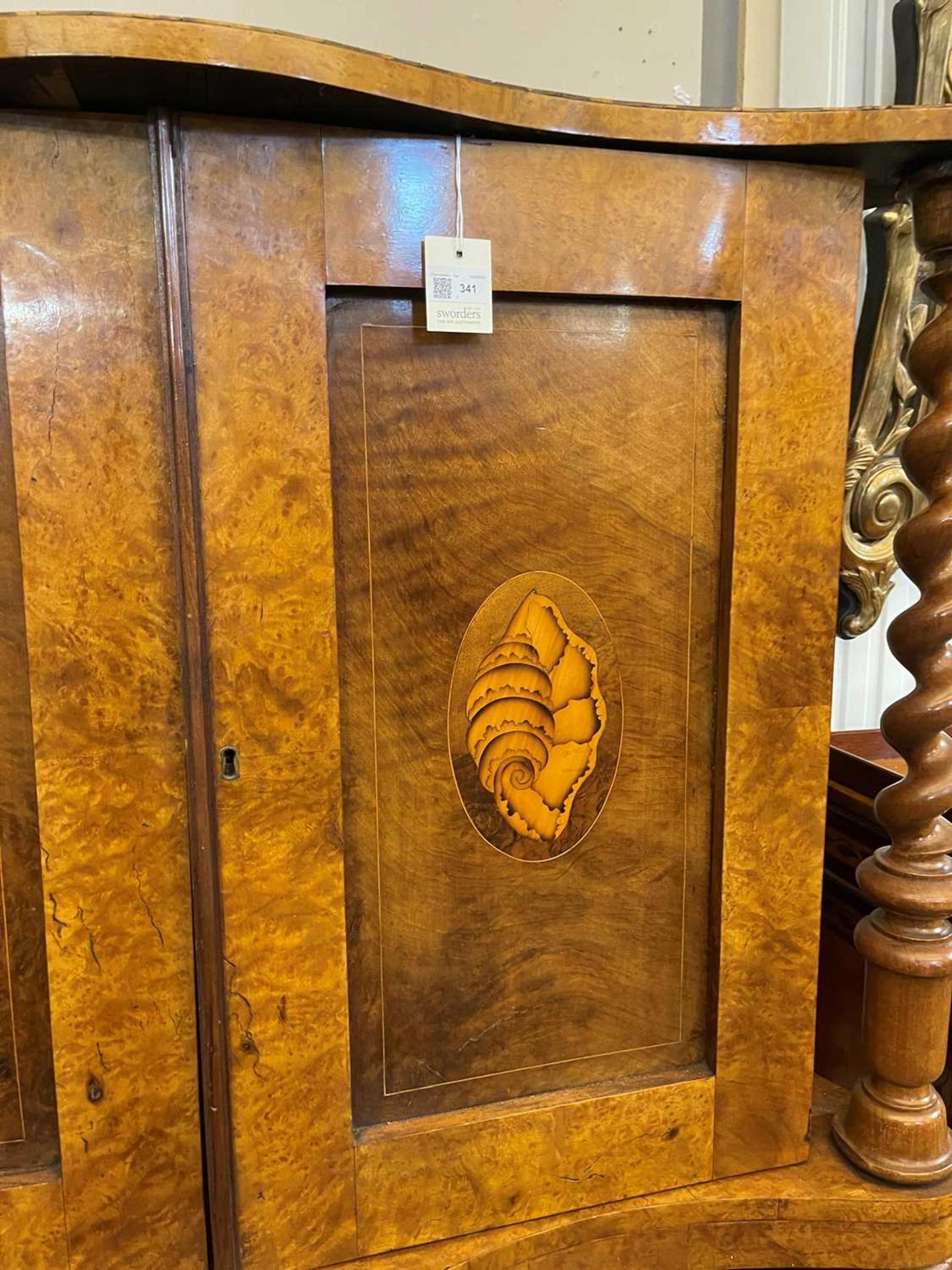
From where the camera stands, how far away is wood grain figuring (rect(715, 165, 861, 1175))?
0.96 metres

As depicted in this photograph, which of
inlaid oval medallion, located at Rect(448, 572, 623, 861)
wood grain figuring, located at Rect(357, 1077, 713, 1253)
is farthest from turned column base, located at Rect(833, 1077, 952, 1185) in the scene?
inlaid oval medallion, located at Rect(448, 572, 623, 861)

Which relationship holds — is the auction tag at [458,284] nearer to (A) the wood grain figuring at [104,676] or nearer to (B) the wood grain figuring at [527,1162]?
(A) the wood grain figuring at [104,676]

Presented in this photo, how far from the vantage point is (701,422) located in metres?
0.99

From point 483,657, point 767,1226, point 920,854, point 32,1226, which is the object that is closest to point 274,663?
point 483,657

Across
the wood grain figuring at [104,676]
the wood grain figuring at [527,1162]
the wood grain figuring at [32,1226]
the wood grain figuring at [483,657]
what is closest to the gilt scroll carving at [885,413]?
the wood grain figuring at [483,657]

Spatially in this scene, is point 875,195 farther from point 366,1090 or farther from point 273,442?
point 366,1090

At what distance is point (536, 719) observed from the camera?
39.0 inches

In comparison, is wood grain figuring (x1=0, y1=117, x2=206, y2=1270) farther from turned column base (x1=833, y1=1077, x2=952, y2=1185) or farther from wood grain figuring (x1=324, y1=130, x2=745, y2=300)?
turned column base (x1=833, y1=1077, x2=952, y2=1185)

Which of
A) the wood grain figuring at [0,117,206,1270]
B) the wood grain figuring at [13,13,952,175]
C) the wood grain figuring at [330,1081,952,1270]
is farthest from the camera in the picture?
the wood grain figuring at [330,1081,952,1270]

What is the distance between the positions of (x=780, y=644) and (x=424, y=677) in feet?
1.28

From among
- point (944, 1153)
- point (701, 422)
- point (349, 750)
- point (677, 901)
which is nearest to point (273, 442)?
point (349, 750)

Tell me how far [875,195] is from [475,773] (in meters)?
0.78

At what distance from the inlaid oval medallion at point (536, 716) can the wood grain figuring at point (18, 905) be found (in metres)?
0.41

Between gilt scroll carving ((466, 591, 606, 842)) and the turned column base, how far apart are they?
0.52 metres
